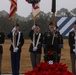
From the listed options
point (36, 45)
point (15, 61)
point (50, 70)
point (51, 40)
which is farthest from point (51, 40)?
point (50, 70)

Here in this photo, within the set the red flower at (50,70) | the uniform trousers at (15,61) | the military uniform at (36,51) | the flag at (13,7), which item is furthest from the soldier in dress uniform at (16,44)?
the red flower at (50,70)

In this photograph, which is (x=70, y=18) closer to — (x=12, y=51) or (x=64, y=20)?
(x=64, y=20)

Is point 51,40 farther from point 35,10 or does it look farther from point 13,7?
point 13,7

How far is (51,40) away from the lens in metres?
10.9

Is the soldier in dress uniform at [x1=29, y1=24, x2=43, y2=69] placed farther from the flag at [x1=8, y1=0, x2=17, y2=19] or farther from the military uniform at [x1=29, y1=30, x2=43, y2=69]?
the flag at [x1=8, y1=0, x2=17, y2=19]

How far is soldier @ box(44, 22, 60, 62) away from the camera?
10.8m

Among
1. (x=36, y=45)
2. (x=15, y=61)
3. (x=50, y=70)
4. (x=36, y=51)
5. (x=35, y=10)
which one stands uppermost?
(x=35, y=10)

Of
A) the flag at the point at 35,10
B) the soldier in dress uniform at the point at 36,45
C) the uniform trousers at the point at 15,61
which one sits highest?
the flag at the point at 35,10

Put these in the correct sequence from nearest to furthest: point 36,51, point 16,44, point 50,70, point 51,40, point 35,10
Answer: point 50,70
point 51,40
point 36,51
point 16,44
point 35,10

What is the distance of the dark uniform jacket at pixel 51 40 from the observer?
10.8m

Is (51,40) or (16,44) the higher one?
(51,40)

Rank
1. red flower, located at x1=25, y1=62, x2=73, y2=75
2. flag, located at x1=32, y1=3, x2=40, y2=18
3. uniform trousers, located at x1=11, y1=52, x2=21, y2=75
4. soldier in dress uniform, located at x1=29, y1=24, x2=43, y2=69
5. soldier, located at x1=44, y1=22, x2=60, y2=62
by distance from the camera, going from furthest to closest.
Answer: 1. flag, located at x1=32, y1=3, x2=40, y2=18
2. uniform trousers, located at x1=11, y1=52, x2=21, y2=75
3. soldier in dress uniform, located at x1=29, y1=24, x2=43, y2=69
4. soldier, located at x1=44, y1=22, x2=60, y2=62
5. red flower, located at x1=25, y1=62, x2=73, y2=75

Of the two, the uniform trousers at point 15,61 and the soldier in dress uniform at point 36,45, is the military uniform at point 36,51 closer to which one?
the soldier in dress uniform at point 36,45

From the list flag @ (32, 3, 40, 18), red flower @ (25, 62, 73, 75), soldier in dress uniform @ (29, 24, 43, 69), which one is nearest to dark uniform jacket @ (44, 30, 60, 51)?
soldier in dress uniform @ (29, 24, 43, 69)
